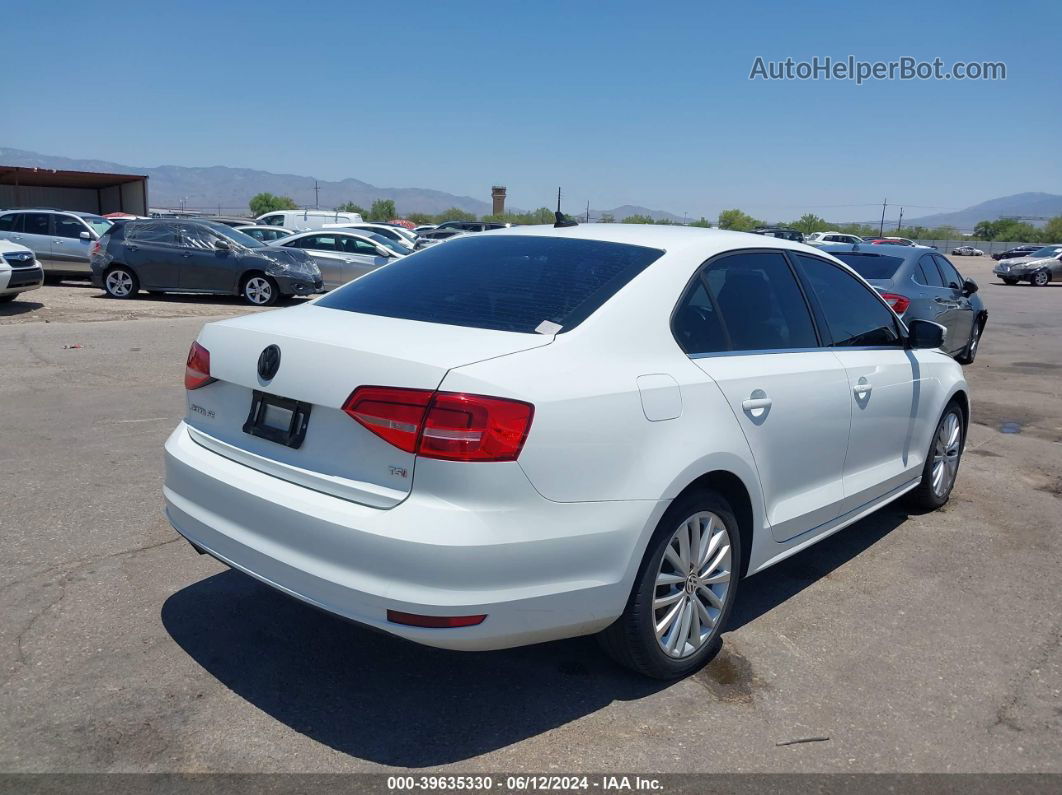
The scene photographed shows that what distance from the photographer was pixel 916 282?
10.7 metres

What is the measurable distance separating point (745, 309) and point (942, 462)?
249 centimetres

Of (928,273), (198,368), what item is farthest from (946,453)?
(928,273)

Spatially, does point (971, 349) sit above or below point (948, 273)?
below

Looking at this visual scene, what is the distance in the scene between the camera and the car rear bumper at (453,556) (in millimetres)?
2812

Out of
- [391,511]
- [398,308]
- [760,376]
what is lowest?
[391,511]

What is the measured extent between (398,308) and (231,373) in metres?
0.68

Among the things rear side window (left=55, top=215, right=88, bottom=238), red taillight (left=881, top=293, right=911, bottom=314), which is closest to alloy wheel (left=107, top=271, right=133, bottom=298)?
rear side window (left=55, top=215, right=88, bottom=238)

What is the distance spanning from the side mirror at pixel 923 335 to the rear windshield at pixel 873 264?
18.0ft

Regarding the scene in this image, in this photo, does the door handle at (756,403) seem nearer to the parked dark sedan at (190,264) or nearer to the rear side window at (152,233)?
the parked dark sedan at (190,264)

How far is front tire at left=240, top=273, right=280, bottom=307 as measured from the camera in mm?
17062

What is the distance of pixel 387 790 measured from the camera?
2.84 m

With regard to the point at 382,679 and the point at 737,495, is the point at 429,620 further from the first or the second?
the point at 737,495

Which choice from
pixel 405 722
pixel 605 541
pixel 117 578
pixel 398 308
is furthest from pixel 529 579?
pixel 117 578

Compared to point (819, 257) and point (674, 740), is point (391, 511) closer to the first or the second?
point (674, 740)
